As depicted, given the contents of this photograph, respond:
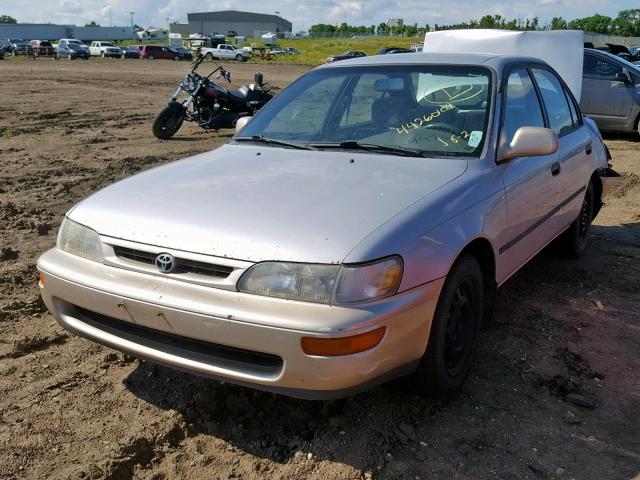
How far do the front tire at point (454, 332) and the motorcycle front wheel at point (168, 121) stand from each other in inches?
346

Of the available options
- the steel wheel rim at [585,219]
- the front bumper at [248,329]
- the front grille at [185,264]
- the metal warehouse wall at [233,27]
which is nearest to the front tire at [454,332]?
the front bumper at [248,329]

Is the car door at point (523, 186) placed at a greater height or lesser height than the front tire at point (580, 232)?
greater

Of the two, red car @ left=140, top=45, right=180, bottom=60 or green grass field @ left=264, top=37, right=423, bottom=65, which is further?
green grass field @ left=264, top=37, right=423, bottom=65

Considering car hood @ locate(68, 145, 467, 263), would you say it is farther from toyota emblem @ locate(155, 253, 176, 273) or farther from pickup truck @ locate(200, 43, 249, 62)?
pickup truck @ locate(200, 43, 249, 62)

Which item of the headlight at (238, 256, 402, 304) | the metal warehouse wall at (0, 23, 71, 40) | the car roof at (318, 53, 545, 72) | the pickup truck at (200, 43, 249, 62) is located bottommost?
the headlight at (238, 256, 402, 304)

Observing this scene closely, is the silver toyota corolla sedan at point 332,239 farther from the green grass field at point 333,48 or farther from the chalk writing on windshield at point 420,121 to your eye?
the green grass field at point 333,48

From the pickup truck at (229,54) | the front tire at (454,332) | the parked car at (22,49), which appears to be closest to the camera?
the front tire at (454,332)

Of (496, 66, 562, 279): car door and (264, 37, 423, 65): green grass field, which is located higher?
(264, 37, 423, 65): green grass field

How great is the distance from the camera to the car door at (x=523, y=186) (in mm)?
3443

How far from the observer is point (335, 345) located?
230 centimetres

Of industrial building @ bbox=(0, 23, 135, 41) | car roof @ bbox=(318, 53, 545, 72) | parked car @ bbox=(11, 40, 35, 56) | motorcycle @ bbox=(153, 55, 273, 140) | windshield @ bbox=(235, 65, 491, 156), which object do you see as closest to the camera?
windshield @ bbox=(235, 65, 491, 156)

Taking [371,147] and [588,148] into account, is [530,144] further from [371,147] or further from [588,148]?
[588,148]

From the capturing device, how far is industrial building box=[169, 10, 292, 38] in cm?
12376

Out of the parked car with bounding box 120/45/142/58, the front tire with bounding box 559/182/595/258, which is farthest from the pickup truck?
the front tire with bounding box 559/182/595/258
